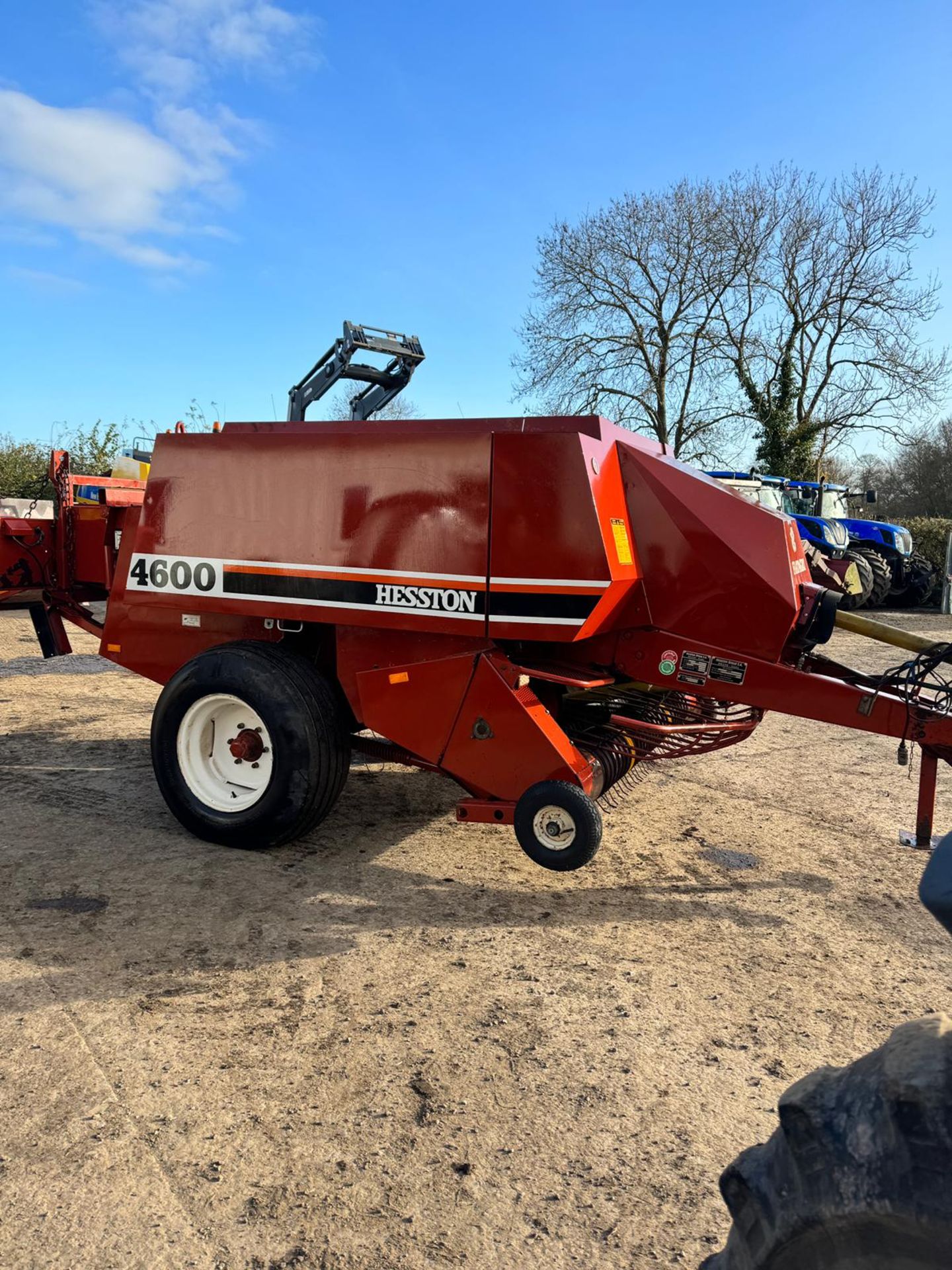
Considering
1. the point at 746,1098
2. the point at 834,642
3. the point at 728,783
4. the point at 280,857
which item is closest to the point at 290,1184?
the point at 746,1098

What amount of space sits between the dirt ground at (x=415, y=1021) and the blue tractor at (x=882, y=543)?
12798 millimetres

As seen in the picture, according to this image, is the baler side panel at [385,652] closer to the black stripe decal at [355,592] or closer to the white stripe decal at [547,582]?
the black stripe decal at [355,592]

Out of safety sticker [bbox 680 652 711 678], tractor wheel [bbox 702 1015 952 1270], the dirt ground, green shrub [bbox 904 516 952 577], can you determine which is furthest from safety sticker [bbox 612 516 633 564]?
green shrub [bbox 904 516 952 577]

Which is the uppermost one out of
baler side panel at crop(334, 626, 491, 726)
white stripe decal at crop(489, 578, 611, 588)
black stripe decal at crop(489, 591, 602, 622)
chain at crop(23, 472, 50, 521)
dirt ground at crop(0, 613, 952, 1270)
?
chain at crop(23, 472, 50, 521)

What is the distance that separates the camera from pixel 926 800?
162 inches

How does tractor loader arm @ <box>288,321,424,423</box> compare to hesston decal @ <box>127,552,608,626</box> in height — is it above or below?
above

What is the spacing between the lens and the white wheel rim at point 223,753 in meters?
4.27

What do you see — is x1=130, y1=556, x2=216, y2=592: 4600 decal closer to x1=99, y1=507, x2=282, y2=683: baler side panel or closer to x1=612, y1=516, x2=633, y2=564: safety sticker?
x1=99, y1=507, x2=282, y2=683: baler side panel

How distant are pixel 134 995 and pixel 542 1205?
4.83 feet

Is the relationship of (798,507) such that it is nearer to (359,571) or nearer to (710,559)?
(710,559)

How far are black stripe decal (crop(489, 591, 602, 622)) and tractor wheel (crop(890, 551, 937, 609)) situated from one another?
49.6 feet

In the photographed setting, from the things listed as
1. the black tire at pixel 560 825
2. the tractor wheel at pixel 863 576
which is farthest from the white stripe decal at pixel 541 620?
the tractor wheel at pixel 863 576

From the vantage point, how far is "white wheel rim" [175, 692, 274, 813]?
4.27 m

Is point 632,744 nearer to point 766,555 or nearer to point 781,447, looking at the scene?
point 766,555
